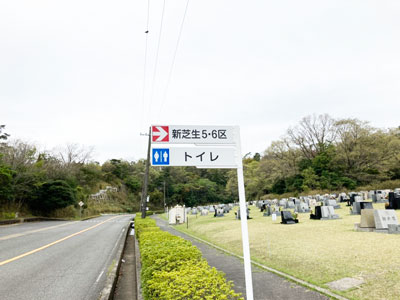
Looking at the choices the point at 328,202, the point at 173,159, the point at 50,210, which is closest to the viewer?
the point at 173,159

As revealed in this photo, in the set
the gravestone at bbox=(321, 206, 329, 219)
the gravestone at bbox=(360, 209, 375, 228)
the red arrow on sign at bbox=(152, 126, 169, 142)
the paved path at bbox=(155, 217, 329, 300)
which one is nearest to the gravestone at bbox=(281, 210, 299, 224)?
the gravestone at bbox=(321, 206, 329, 219)

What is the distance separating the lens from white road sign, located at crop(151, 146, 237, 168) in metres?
2.92

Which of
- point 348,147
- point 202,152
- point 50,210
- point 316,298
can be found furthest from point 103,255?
point 348,147

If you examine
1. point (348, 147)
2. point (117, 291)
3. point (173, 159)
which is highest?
point (348, 147)

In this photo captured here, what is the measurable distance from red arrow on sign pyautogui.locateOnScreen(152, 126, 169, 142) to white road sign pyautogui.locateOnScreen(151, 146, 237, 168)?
0.16m

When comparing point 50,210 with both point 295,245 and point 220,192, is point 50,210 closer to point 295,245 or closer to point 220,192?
point 295,245

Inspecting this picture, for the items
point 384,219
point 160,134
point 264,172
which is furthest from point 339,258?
point 264,172

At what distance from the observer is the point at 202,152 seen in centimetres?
300

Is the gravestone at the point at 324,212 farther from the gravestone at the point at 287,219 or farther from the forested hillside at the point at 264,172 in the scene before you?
the forested hillside at the point at 264,172

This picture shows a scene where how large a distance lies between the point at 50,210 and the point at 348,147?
4815cm

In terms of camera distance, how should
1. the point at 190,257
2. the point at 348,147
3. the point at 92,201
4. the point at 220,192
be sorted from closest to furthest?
1. the point at 190,257
2. the point at 348,147
3. the point at 92,201
4. the point at 220,192

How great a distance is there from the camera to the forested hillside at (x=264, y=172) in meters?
32.1

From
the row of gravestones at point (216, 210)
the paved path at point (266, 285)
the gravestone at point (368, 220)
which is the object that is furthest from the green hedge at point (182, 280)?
the row of gravestones at point (216, 210)

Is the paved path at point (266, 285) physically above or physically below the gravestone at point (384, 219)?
below
